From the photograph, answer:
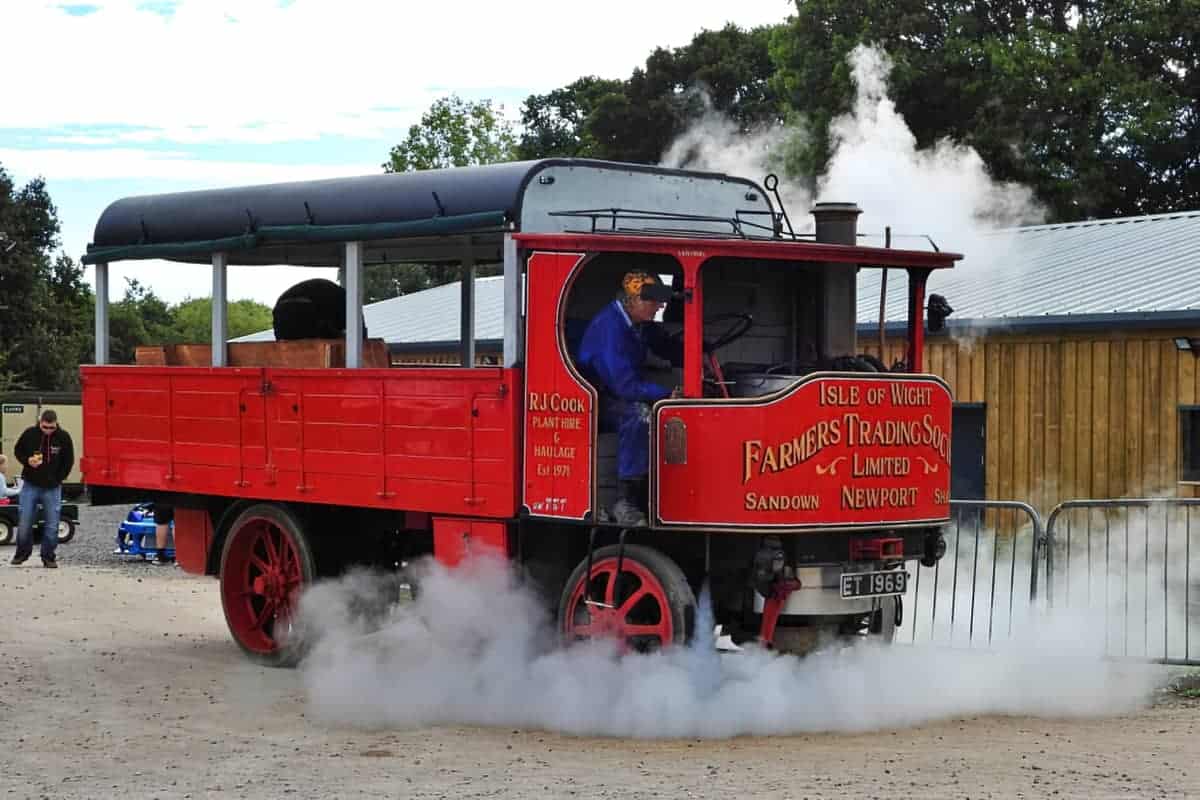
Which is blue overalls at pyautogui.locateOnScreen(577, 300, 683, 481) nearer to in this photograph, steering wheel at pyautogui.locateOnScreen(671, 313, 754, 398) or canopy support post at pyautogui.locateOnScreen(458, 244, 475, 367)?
steering wheel at pyautogui.locateOnScreen(671, 313, 754, 398)

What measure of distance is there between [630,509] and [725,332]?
138 centimetres

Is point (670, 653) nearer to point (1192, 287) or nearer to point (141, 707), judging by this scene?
point (141, 707)

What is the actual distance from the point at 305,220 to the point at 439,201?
140 cm

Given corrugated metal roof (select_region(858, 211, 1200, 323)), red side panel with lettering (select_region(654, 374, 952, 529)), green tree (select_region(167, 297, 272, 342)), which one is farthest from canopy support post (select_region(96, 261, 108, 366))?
green tree (select_region(167, 297, 272, 342))

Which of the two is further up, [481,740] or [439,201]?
[439,201]

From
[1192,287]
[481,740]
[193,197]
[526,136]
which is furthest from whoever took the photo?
[526,136]

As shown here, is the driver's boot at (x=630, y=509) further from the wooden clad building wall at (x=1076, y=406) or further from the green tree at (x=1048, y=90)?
the green tree at (x=1048, y=90)

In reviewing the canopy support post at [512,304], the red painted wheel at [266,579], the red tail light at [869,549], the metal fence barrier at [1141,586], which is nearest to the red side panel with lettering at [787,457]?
the red tail light at [869,549]

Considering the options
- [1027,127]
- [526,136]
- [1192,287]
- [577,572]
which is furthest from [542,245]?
[526,136]

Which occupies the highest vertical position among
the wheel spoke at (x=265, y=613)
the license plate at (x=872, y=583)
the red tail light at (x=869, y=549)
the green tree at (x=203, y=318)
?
the green tree at (x=203, y=318)

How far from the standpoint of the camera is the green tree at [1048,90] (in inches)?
1363

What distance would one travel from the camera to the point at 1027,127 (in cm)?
3462

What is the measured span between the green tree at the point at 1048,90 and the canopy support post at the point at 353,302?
2167cm

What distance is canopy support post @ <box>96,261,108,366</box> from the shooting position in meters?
13.3
